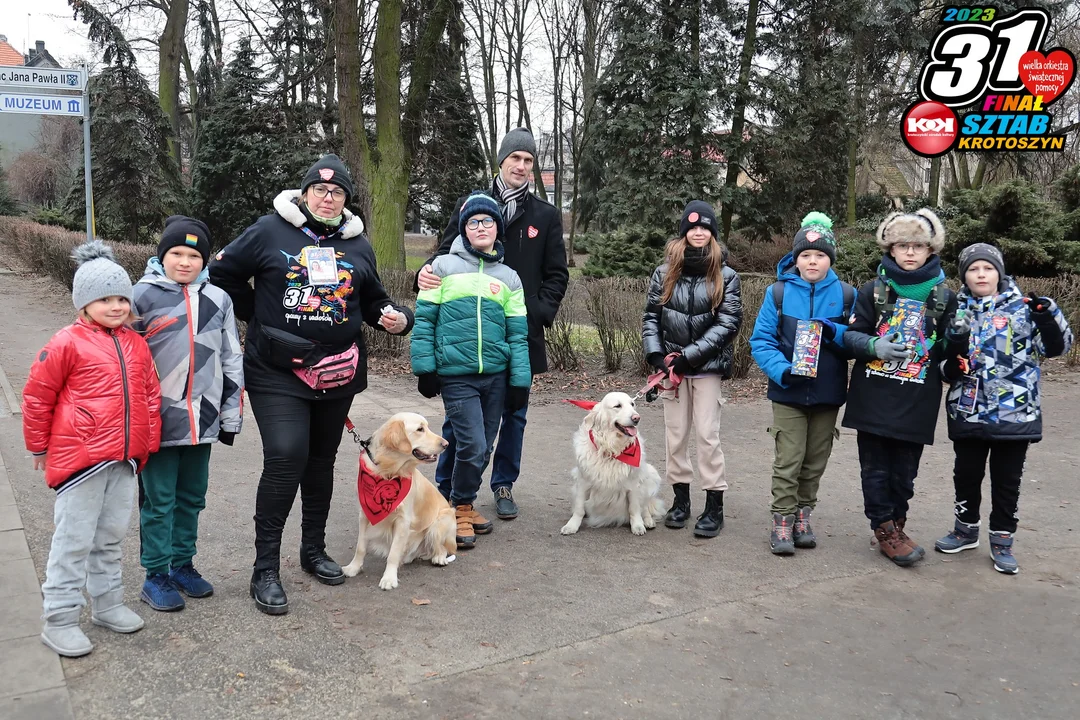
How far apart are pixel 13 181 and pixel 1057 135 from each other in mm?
55635

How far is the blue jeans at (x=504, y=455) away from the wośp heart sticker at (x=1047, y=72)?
18.2 meters

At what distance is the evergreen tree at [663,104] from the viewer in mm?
21078

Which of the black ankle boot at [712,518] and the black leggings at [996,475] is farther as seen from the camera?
the black ankle boot at [712,518]

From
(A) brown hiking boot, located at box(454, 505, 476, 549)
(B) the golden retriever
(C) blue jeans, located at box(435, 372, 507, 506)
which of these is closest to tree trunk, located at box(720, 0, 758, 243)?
(C) blue jeans, located at box(435, 372, 507, 506)

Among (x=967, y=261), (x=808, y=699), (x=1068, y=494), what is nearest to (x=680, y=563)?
(x=808, y=699)

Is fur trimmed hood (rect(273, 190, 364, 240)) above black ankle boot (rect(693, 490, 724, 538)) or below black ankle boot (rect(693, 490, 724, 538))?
above

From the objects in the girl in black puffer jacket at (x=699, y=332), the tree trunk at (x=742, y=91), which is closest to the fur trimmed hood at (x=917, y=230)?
the girl in black puffer jacket at (x=699, y=332)

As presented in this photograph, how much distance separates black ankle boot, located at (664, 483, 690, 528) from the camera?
565 centimetres

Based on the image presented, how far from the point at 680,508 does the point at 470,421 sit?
163 centimetres

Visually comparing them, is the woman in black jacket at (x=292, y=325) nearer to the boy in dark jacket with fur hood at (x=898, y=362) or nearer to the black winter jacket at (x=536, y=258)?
the black winter jacket at (x=536, y=258)

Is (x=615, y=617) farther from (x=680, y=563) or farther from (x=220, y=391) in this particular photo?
(x=220, y=391)

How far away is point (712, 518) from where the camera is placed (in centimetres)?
550

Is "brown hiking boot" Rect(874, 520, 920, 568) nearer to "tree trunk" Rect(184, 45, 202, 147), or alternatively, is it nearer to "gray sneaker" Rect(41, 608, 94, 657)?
"gray sneaker" Rect(41, 608, 94, 657)

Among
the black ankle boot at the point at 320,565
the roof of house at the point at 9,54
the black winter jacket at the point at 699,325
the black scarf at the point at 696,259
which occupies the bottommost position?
Answer: the black ankle boot at the point at 320,565
